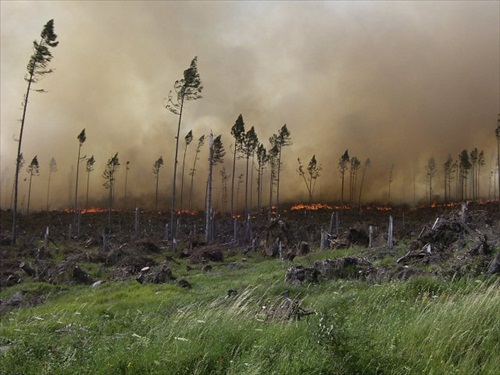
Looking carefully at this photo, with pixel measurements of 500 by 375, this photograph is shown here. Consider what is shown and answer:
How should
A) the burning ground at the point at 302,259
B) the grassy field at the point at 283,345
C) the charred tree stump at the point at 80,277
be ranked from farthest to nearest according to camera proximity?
1. the charred tree stump at the point at 80,277
2. the burning ground at the point at 302,259
3. the grassy field at the point at 283,345

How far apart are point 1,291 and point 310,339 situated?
621 inches

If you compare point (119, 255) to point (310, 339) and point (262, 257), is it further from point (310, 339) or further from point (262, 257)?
point (310, 339)

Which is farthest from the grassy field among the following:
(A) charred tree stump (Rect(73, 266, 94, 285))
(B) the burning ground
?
(A) charred tree stump (Rect(73, 266, 94, 285))

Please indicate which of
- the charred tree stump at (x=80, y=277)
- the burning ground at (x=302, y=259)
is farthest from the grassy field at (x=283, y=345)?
the charred tree stump at (x=80, y=277)

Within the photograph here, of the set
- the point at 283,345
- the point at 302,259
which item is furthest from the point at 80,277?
the point at 283,345

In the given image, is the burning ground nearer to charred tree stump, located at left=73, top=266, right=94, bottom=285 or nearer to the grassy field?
charred tree stump, located at left=73, top=266, right=94, bottom=285

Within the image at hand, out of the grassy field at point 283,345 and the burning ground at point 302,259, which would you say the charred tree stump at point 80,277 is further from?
the grassy field at point 283,345

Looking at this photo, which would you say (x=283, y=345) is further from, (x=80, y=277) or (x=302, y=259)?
(x=302, y=259)

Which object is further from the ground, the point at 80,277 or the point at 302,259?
the point at 302,259

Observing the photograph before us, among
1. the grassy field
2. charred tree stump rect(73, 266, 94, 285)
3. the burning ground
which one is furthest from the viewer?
charred tree stump rect(73, 266, 94, 285)

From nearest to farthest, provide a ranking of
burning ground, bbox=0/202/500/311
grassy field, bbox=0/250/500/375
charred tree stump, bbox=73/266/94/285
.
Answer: grassy field, bbox=0/250/500/375, burning ground, bbox=0/202/500/311, charred tree stump, bbox=73/266/94/285

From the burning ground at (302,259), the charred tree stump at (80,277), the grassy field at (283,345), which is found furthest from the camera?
the charred tree stump at (80,277)

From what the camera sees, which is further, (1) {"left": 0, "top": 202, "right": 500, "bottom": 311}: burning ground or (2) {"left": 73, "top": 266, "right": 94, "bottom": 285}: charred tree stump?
(2) {"left": 73, "top": 266, "right": 94, "bottom": 285}: charred tree stump

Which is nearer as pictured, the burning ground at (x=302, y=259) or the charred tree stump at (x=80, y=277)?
the burning ground at (x=302, y=259)
